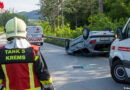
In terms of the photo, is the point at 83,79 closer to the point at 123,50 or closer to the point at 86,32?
the point at 123,50

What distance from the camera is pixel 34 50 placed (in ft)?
8.78

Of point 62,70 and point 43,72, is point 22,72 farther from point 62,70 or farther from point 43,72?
point 62,70

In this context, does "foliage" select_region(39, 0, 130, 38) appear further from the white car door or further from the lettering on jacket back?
the lettering on jacket back

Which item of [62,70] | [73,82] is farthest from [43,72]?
[62,70]

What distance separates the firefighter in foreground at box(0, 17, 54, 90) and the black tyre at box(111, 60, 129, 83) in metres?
4.43

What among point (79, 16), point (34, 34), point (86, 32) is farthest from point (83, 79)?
point (79, 16)

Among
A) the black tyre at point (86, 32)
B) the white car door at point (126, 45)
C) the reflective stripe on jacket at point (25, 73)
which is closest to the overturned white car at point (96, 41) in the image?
the black tyre at point (86, 32)

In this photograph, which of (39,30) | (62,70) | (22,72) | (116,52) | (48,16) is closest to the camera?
(22,72)

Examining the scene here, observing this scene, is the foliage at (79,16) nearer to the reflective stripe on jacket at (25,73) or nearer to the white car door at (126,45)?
the white car door at (126,45)

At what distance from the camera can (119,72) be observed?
6984mm

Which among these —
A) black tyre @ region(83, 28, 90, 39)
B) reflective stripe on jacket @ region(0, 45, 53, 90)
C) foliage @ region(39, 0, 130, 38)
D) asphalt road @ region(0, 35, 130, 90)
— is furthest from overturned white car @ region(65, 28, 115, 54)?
reflective stripe on jacket @ region(0, 45, 53, 90)

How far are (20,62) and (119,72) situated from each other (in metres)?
4.83

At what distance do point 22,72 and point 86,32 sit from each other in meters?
9.86

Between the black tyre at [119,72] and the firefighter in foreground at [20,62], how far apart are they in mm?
4434
